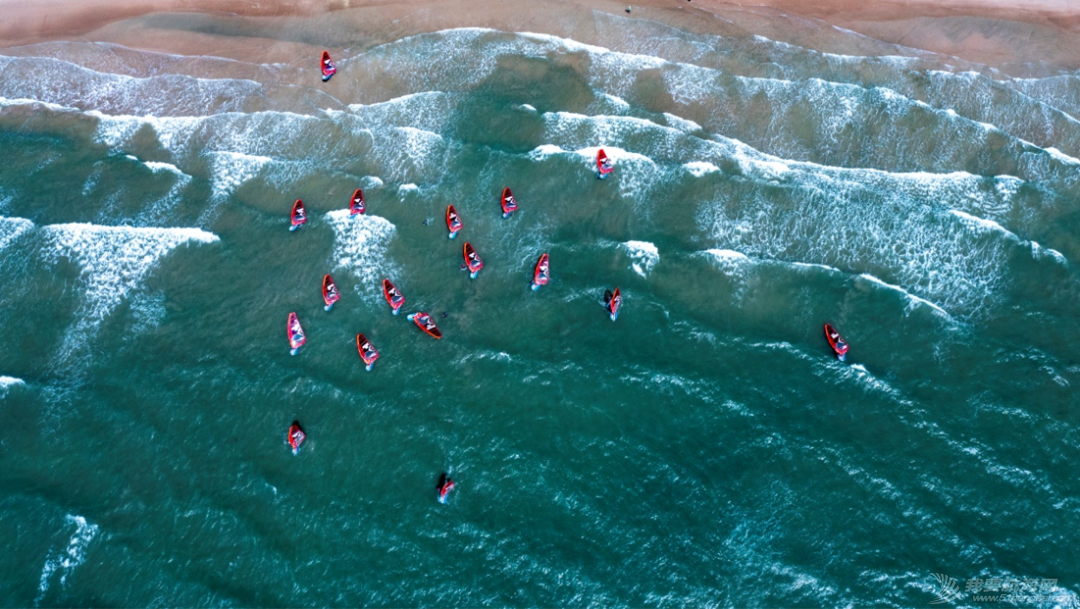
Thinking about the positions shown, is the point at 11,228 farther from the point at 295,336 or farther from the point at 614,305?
the point at 614,305

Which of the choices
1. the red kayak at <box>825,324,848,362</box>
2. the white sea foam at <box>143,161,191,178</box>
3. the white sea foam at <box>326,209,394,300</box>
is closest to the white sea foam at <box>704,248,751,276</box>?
the red kayak at <box>825,324,848,362</box>

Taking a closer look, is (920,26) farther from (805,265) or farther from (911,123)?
(805,265)

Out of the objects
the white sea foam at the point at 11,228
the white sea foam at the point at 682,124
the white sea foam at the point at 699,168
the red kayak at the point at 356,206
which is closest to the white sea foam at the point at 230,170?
the red kayak at the point at 356,206

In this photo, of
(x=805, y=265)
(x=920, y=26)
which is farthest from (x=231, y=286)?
(x=920, y=26)

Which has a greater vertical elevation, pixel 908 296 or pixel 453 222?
pixel 453 222

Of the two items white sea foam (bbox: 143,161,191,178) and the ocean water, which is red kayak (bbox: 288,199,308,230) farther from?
white sea foam (bbox: 143,161,191,178)

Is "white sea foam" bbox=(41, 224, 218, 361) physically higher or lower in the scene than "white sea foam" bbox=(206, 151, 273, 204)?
lower

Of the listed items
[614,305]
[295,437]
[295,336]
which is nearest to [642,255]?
[614,305]
